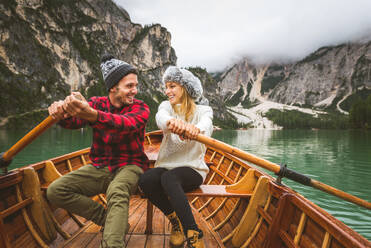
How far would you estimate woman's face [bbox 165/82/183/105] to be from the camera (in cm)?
279

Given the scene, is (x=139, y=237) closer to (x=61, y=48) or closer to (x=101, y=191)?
(x=101, y=191)

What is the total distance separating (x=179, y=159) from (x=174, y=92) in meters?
0.87

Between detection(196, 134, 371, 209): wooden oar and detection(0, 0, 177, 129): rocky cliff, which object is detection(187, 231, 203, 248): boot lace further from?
detection(0, 0, 177, 129): rocky cliff

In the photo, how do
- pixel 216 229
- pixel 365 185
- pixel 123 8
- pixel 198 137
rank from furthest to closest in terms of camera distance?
pixel 123 8
pixel 365 185
pixel 216 229
pixel 198 137

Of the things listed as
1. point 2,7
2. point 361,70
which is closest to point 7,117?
point 2,7

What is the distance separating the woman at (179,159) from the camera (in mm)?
2137

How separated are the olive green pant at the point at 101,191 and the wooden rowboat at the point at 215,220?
0.66 meters

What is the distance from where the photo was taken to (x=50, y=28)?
3701 inches

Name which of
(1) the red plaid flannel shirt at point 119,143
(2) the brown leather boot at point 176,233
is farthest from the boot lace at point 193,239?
(1) the red plaid flannel shirt at point 119,143

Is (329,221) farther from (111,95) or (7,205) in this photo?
(7,205)

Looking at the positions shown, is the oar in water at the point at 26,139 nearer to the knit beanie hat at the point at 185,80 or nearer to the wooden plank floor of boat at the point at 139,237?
the wooden plank floor of boat at the point at 139,237

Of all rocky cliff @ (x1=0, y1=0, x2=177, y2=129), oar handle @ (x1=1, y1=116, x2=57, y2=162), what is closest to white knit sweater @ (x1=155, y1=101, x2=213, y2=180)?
Result: oar handle @ (x1=1, y1=116, x2=57, y2=162)

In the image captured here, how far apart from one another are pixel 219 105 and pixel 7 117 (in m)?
125

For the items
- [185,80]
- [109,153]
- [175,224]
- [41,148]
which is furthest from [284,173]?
[41,148]
